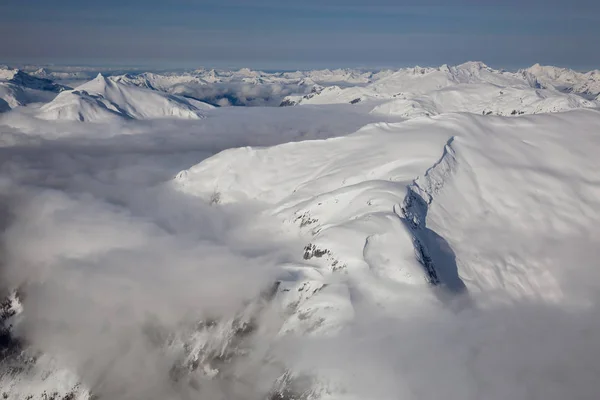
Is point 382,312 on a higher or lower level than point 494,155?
lower

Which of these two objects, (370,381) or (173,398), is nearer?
(370,381)

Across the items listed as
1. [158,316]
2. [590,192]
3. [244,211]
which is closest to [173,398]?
[158,316]

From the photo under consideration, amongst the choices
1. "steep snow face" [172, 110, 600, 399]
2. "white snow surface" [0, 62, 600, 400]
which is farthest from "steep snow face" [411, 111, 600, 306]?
"white snow surface" [0, 62, 600, 400]

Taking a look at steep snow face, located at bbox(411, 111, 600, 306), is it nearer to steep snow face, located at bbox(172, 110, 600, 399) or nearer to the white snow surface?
steep snow face, located at bbox(172, 110, 600, 399)

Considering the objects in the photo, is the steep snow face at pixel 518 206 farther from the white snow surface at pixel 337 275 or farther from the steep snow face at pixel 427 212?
the white snow surface at pixel 337 275

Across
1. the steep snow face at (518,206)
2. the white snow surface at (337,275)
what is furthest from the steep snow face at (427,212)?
the white snow surface at (337,275)

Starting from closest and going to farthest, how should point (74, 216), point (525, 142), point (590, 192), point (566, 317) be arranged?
point (566, 317), point (590, 192), point (525, 142), point (74, 216)

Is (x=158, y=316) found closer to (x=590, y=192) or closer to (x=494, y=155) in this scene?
(x=494, y=155)

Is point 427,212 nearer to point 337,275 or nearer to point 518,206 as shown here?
point 518,206
